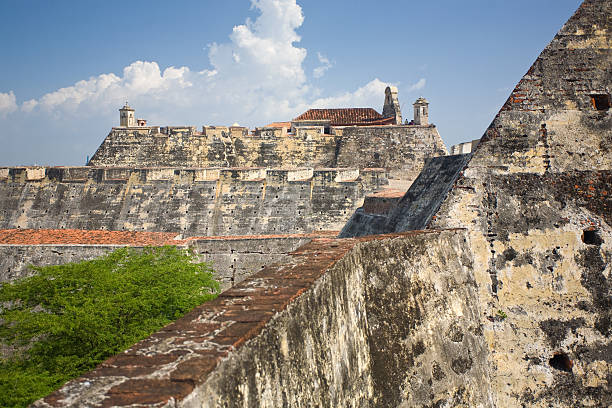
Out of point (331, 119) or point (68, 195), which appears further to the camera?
point (331, 119)

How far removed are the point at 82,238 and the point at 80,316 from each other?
35.4ft

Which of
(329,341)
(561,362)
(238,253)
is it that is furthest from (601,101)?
(238,253)

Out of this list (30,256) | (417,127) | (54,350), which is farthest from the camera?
(417,127)

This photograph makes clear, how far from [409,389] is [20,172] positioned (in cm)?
3082

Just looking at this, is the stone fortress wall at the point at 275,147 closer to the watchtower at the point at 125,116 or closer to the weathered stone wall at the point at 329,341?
the watchtower at the point at 125,116

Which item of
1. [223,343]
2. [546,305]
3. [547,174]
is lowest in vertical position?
[546,305]

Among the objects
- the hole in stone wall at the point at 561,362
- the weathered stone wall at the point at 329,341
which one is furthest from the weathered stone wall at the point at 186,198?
the weathered stone wall at the point at 329,341

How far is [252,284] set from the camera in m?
4.12

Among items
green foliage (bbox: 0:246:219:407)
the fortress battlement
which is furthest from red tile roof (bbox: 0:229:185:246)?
the fortress battlement

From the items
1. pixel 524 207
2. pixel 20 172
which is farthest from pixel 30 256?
pixel 524 207

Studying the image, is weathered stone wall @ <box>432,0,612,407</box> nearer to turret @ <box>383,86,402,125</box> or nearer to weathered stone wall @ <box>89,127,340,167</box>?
weathered stone wall @ <box>89,127,340,167</box>

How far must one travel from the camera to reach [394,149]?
33.4 m

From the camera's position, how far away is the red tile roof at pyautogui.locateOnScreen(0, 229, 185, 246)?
21047mm

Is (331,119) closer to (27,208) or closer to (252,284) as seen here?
(27,208)
